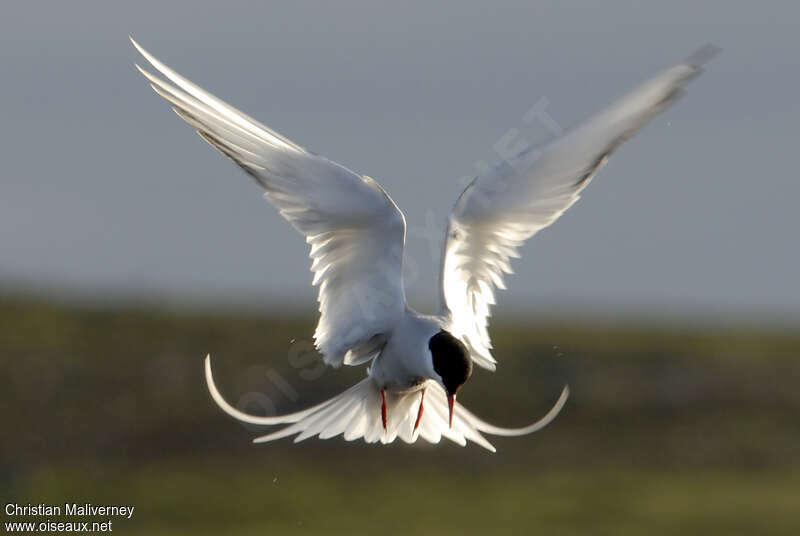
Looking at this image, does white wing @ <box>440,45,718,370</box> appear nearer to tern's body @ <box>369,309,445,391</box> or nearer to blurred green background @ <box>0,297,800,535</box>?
tern's body @ <box>369,309,445,391</box>

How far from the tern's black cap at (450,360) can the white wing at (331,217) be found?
367 mm

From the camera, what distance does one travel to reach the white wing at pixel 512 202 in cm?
645

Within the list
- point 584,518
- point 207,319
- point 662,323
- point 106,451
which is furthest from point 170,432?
point 662,323

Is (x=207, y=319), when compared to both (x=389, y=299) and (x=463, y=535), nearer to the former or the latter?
(x=463, y=535)

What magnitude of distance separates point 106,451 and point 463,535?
15.6 feet

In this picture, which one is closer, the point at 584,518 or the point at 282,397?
the point at 282,397

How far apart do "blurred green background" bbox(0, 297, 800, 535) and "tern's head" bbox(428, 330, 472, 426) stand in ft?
35.2

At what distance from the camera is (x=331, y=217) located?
630cm

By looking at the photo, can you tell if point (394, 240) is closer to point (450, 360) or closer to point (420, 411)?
point (450, 360)

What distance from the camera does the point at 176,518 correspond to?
1850cm

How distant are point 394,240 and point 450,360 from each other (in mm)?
647

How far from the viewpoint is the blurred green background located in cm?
1825

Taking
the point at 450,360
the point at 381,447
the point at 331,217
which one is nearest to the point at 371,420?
the point at 450,360

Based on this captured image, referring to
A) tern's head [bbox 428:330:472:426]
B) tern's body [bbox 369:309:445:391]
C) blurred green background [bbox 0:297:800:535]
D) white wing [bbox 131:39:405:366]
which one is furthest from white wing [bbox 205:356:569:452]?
blurred green background [bbox 0:297:800:535]
